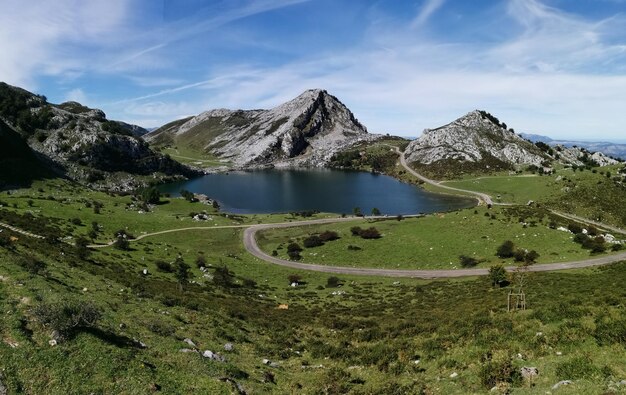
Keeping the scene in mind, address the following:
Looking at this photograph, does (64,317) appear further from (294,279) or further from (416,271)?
(416,271)

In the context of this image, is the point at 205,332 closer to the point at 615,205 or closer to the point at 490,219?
the point at 490,219

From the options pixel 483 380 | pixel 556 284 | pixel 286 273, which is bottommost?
pixel 286 273

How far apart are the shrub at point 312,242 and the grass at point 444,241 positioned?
1.22 metres

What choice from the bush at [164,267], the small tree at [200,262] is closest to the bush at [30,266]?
the bush at [164,267]

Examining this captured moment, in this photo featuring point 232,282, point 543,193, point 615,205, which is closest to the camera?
point 232,282

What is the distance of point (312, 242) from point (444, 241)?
25.9 meters

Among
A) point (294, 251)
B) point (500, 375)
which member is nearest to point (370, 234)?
point (294, 251)

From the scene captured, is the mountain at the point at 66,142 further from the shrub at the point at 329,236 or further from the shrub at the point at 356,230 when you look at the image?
the shrub at the point at 356,230

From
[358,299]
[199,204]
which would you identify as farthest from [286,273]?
[199,204]

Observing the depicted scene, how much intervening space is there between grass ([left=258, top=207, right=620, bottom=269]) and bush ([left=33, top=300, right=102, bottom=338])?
5531 centimetres

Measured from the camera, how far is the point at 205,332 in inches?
1112

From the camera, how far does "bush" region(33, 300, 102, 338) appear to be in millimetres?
18016

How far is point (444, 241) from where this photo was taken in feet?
250

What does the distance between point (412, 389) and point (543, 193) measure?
137 m
